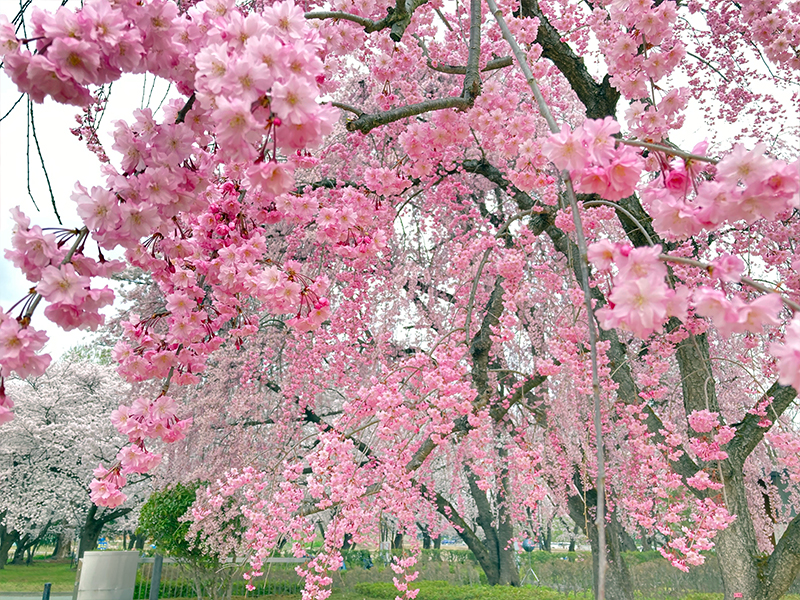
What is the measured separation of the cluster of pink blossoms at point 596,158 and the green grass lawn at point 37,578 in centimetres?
1432

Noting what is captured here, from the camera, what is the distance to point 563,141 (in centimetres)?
114

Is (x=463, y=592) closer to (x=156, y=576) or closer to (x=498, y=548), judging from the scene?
(x=498, y=548)

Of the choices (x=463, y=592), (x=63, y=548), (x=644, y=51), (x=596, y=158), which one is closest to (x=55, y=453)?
(x=63, y=548)

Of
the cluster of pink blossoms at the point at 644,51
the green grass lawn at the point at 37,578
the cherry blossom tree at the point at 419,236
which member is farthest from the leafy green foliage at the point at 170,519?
the cluster of pink blossoms at the point at 644,51

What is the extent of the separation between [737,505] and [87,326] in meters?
4.57

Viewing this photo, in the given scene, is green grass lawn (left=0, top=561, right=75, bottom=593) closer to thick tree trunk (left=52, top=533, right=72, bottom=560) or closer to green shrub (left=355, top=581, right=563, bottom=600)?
thick tree trunk (left=52, top=533, right=72, bottom=560)

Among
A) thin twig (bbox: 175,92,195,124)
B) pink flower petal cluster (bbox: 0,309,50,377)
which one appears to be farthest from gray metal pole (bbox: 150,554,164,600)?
thin twig (bbox: 175,92,195,124)

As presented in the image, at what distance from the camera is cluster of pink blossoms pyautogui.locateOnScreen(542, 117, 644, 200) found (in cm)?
112

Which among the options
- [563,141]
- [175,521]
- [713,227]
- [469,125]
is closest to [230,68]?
[563,141]

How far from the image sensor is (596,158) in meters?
1.12

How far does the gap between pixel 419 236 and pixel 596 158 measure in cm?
631

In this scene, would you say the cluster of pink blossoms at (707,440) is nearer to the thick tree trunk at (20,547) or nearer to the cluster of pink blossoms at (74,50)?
the cluster of pink blossoms at (74,50)

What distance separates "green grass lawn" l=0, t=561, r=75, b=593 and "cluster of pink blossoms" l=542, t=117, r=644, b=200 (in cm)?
1432

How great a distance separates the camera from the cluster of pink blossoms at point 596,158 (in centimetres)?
112
